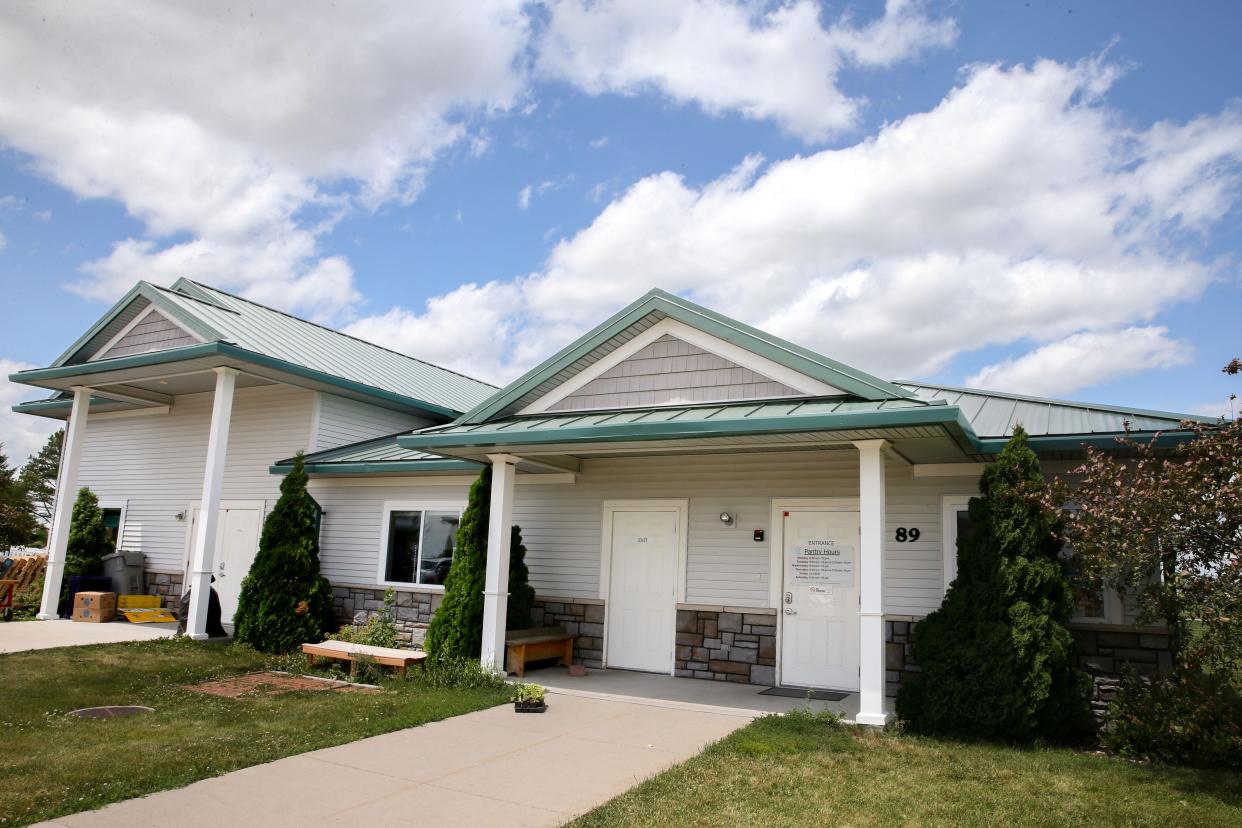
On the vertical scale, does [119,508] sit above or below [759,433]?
below

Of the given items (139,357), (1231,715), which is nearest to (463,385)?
(139,357)

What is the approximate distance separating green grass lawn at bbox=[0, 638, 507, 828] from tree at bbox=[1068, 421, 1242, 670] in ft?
20.0

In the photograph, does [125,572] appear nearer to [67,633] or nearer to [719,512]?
[67,633]

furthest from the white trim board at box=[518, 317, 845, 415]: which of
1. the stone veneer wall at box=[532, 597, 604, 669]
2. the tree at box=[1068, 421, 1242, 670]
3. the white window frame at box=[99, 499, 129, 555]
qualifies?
the white window frame at box=[99, 499, 129, 555]

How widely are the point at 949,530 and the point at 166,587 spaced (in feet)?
43.8

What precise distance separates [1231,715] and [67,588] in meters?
16.6

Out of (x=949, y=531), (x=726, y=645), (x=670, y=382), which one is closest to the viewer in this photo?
(x=949, y=531)

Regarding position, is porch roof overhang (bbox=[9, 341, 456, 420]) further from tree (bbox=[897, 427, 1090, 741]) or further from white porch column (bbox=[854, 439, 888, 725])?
tree (bbox=[897, 427, 1090, 741])

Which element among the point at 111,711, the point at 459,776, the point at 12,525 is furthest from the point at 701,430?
the point at 12,525

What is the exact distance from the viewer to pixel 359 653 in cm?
1045

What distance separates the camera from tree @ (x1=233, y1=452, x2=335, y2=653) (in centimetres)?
1181

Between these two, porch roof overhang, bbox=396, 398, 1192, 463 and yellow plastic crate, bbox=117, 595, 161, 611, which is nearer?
porch roof overhang, bbox=396, 398, 1192, 463

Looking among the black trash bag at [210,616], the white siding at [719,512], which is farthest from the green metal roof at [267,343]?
the black trash bag at [210,616]

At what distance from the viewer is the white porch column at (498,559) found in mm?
10219
